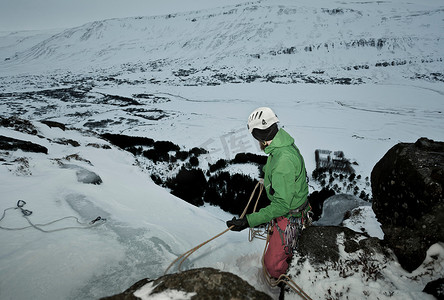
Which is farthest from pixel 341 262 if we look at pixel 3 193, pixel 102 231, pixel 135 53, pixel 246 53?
pixel 135 53

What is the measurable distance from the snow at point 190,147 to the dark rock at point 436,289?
0.07 metres

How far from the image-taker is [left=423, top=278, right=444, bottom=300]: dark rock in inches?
68.8

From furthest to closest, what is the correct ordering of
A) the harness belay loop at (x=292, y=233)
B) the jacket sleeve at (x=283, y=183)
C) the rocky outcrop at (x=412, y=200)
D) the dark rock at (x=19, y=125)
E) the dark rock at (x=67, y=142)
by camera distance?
the dark rock at (x=67, y=142) < the dark rock at (x=19, y=125) < the harness belay loop at (x=292, y=233) < the jacket sleeve at (x=283, y=183) < the rocky outcrop at (x=412, y=200)

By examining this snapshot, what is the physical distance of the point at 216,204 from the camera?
7383mm

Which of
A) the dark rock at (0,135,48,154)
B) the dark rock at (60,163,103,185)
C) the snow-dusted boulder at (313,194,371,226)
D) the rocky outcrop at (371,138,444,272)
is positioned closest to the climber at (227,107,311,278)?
the rocky outcrop at (371,138,444,272)

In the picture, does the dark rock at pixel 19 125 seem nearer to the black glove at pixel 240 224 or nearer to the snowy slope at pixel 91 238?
the snowy slope at pixel 91 238

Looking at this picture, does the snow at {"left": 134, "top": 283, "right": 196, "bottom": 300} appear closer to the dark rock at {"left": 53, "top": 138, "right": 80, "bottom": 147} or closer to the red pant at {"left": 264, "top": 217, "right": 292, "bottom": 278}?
the red pant at {"left": 264, "top": 217, "right": 292, "bottom": 278}

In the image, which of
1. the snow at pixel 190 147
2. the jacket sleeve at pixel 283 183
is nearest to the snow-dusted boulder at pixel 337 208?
the snow at pixel 190 147

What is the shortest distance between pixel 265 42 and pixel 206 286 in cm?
7789

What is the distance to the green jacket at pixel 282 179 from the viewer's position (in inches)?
88.3

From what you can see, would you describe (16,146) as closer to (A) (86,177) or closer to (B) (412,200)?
(A) (86,177)

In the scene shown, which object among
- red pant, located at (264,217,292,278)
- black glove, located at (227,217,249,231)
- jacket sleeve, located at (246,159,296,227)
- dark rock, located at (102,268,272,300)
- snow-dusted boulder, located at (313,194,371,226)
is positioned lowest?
snow-dusted boulder, located at (313,194,371,226)

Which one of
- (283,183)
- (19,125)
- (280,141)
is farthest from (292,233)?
(19,125)

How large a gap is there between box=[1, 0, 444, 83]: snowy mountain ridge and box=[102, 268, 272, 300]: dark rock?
43518mm
